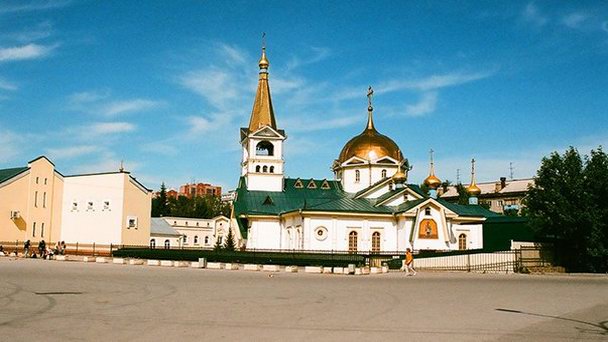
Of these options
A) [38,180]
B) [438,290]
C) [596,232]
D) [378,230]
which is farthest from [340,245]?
[438,290]

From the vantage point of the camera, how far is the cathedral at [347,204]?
5044 cm

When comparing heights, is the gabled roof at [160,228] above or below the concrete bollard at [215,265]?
above

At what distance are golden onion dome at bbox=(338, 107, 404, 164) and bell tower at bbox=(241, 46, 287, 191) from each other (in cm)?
687

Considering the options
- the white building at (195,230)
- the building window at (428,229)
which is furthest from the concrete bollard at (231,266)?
the white building at (195,230)

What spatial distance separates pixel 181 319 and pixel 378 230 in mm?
40514

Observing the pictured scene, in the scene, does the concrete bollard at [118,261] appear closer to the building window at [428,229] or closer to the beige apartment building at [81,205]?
the beige apartment building at [81,205]

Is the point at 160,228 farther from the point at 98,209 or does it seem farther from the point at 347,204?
the point at 347,204

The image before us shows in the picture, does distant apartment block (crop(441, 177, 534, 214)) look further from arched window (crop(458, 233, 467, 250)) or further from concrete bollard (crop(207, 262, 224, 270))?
concrete bollard (crop(207, 262, 224, 270))

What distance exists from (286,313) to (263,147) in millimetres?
49838

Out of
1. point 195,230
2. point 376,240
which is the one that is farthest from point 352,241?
point 195,230

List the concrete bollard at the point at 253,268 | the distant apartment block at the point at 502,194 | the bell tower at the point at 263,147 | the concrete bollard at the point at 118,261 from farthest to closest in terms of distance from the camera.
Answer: the distant apartment block at the point at 502,194
the bell tower at the point at 263,147
the concrete bollard at the point at 118,261
the concrete bollard at the point at 253,268

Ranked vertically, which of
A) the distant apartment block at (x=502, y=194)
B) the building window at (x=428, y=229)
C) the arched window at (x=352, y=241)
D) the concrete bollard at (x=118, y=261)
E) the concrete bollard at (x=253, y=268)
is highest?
the distant apartment block at (x=502, y=194)

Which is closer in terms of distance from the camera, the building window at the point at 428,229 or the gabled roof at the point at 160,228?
the building window at the point at 428,229

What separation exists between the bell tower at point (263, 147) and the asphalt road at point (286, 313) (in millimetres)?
40164
